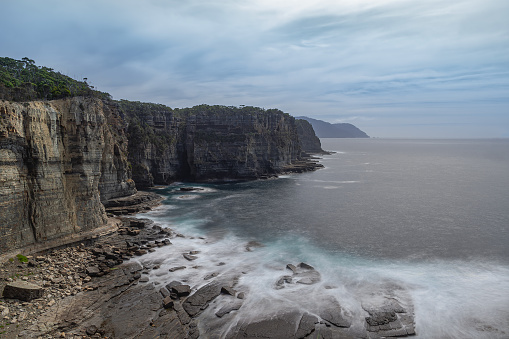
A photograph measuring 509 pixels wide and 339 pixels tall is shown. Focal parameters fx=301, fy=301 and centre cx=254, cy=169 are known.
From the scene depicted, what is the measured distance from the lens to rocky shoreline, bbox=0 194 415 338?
61.9 ft

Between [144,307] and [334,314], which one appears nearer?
[334,314]

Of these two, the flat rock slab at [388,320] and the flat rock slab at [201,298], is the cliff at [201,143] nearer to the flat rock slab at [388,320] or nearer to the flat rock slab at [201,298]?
the flat rock slab at [201,298]

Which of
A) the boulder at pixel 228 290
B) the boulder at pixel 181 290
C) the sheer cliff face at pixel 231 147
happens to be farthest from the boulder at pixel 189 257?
the sheer cliff face at pixel 231 147

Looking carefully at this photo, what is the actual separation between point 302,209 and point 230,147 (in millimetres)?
37592

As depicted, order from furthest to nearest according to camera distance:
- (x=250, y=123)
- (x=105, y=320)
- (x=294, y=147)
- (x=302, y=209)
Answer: (x=294, y=147) → (x=250, y=123) → (x=302, y=209) → (x=105, y=320)

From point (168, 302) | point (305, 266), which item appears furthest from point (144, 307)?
point (305, 266)

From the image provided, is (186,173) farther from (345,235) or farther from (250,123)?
(345,235)

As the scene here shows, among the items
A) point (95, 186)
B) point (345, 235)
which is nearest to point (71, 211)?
point (95, 186)

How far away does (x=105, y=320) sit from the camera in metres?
19.7

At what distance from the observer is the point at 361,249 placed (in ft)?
110

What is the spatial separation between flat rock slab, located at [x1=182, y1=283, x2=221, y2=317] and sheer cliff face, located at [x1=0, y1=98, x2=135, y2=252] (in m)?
15.9

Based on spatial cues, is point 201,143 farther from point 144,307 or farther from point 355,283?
point 144,307

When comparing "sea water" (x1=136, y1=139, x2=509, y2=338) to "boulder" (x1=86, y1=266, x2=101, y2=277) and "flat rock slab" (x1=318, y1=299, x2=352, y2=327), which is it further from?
"boulder" (x1=86, y1=266, x2=101, y2=277)

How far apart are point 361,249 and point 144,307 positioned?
23193 mm
